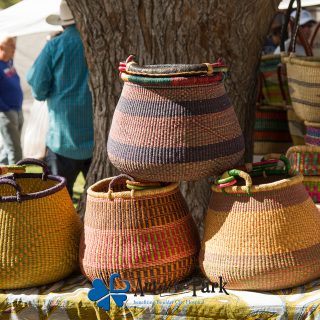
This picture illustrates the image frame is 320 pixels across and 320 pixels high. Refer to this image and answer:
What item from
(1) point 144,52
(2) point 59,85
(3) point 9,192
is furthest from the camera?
(2) point 59,85

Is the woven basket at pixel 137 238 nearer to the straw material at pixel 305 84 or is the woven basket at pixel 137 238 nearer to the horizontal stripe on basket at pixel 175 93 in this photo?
the horizontal stripe on basket at pixel 175 93

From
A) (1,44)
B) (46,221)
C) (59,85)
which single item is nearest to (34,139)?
(1,44)

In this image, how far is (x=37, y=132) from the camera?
5.50 m

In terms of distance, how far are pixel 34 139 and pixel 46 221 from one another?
341cm

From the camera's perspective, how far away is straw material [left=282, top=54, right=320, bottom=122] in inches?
122

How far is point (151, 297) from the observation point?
6.79 ft

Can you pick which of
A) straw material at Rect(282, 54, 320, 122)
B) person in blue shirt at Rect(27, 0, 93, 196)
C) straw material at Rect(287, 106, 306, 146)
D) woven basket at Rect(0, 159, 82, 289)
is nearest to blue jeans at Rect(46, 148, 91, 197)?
person in blue shirt at Rect(27, 0, 93, 196)

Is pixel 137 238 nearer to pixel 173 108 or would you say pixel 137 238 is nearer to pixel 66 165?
pixel 173 108

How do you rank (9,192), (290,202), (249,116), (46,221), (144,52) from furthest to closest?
(249,116) → (144,52) → (9,192) → (46,221) → (290,202)

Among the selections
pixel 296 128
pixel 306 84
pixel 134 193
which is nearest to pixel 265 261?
pixel 134 193

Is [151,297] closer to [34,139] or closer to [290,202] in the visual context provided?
[290,202]

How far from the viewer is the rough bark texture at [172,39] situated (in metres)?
2.65

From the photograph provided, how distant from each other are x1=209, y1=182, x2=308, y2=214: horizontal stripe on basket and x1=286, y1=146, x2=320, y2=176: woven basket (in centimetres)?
85

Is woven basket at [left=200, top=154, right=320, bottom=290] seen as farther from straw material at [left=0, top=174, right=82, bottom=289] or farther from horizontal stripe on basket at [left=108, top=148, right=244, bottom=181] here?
straw material at [left=0, top=174, right=82, bottom=289]
